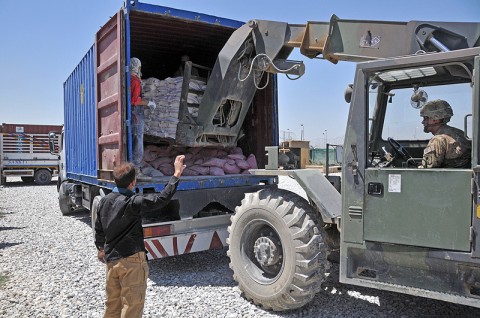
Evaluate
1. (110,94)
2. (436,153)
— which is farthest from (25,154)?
(436,153)

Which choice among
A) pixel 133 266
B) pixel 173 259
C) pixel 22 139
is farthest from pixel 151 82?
pixel 22 139

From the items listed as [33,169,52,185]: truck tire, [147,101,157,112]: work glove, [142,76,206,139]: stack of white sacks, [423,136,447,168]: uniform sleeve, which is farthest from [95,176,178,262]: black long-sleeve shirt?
[33,169,52,185]: truck tire

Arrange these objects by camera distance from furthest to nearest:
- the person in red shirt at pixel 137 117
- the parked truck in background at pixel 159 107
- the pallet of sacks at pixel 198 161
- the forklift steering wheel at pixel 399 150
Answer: the pallet of sacks at pixel 198 161
the person in red shirt at pixel 137 117
the parked truck in background at pixel 159 107
the forklift steering wheel at pixel 399 150

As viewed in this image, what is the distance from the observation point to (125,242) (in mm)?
3131

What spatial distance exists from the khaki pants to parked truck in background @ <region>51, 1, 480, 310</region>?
55.3 inches

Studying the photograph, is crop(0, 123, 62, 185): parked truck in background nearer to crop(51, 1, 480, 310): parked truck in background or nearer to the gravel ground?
the gravel ground

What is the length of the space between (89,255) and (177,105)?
2758mm

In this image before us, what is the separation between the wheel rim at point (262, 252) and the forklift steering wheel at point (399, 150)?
152 cm

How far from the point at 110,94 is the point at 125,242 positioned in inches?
123

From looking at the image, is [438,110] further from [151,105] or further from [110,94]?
[110,94]

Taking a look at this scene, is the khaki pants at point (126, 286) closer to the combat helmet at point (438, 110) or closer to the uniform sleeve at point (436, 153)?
the uniform sleeve at point (436, 153)

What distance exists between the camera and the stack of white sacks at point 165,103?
592cm

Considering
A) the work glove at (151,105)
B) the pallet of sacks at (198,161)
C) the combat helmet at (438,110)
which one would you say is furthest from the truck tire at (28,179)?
the combat helmet at (438,110)

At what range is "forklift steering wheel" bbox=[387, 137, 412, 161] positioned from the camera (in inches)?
171
